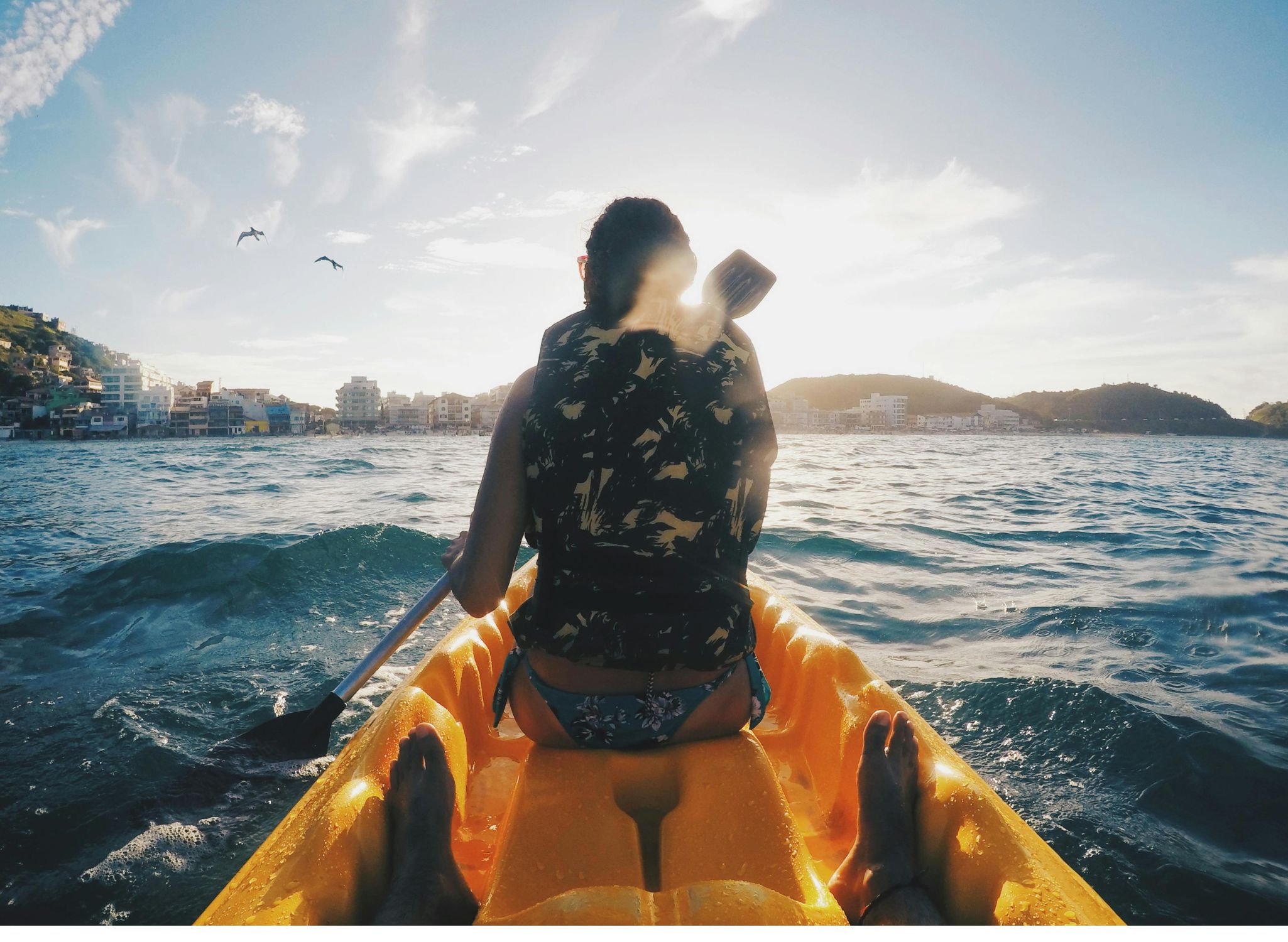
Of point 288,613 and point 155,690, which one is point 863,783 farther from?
point 288,613

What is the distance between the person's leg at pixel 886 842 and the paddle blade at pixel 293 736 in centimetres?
233

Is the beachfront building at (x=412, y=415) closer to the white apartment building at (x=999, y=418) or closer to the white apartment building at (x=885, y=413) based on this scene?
the white apartment building at (x=885, y=413)

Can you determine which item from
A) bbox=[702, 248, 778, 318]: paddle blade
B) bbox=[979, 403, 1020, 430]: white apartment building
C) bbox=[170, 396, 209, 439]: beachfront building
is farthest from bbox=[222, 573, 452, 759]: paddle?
bbox=[979, 403, 1020, 430]: white apartment building

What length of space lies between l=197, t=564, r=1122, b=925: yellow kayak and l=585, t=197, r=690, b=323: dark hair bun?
113cm

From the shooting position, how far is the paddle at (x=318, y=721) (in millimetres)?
2668

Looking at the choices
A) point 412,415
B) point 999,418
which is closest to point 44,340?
point 412,415

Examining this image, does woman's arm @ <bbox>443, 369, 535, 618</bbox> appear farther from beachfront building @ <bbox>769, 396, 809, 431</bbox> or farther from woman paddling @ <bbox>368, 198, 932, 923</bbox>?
beachfront building @ <bbox>769, 396, 809, 431</bbox>

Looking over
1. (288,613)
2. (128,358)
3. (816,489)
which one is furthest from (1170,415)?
(128,358)

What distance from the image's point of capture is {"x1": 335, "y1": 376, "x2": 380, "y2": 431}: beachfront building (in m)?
111

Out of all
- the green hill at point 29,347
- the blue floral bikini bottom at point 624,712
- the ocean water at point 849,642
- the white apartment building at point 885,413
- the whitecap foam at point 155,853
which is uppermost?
the green hill at point 29,347

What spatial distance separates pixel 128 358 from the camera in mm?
97750

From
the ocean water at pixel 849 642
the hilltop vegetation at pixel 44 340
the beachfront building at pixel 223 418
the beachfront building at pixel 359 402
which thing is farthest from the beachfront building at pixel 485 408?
the ocean water at pixel 849 642
